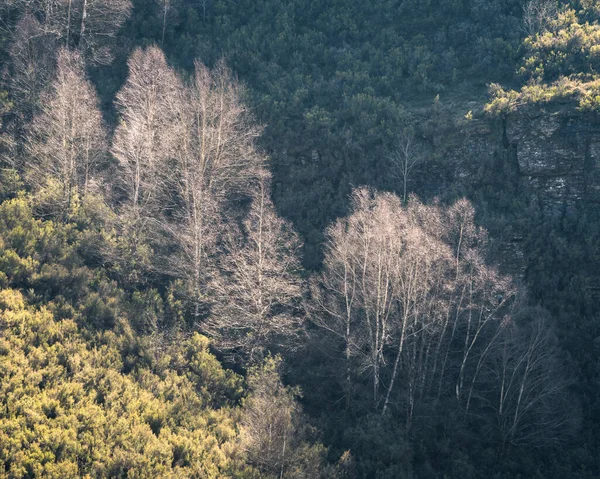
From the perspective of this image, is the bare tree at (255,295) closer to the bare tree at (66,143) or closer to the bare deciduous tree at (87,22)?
the bare tree at (66,143)

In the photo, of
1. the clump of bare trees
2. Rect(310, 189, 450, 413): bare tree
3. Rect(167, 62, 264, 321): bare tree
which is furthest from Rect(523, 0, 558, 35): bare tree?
Rect(310, 189, 450, 413): bare tree

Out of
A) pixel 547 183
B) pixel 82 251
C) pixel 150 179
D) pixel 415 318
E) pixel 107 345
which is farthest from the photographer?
pixel 547 183

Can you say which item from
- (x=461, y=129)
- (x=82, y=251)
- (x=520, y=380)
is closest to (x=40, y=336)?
(x=82, y=251)

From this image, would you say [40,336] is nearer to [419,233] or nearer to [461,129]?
[419,233]

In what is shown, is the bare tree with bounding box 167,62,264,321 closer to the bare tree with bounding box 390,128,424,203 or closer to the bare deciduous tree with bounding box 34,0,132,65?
the bare tree with bounding box 390,128,424,203

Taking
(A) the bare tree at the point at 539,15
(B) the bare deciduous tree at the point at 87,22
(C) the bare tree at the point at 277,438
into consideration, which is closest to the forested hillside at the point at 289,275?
(C) the bare tree at the point at 277,438

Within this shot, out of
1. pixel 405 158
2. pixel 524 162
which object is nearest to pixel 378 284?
pixel 405 158

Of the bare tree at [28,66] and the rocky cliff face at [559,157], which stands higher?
the bare tree at [28,66]
